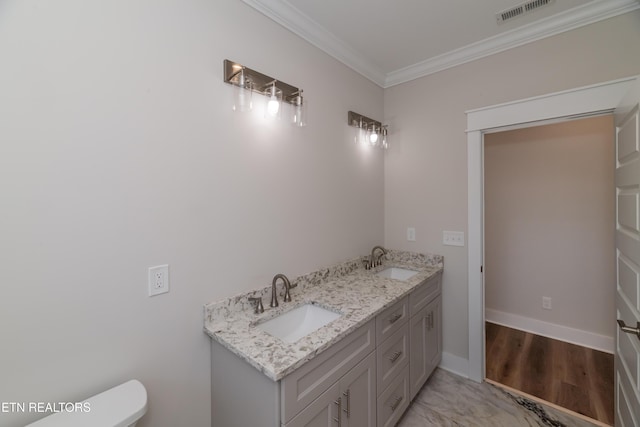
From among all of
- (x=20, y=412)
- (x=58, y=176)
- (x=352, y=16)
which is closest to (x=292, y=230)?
(x=58, y=176)

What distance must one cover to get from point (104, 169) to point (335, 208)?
4.78 ft

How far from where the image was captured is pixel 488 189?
3264 mm

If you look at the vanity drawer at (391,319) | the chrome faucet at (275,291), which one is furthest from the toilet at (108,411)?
the vanity drawer at (391,319)

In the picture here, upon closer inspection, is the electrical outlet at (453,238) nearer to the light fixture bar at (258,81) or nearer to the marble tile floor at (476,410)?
the marble tile floor at (476,410)

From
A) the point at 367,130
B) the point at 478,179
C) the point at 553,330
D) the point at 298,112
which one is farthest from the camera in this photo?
the point at 553,330

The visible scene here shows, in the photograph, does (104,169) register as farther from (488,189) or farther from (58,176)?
(488,189)

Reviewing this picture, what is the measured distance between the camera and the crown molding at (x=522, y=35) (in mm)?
1703

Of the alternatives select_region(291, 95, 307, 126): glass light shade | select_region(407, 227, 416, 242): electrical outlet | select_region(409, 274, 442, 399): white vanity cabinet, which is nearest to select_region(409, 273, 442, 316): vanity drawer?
select_region(409, 274, 442, 399): white vanity cabinet

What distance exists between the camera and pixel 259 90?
5.05 ft

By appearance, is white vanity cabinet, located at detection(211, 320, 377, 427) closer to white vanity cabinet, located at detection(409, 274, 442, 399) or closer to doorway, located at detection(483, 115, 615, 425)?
white vanity cabinet, located at detection(409, 274, 442, 399)

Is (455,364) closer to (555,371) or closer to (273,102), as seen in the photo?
(555,371)

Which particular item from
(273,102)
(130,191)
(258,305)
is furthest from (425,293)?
(130,191)

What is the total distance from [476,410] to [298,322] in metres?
1.47

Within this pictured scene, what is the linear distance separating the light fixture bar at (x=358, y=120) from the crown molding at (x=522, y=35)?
1.79 ft
